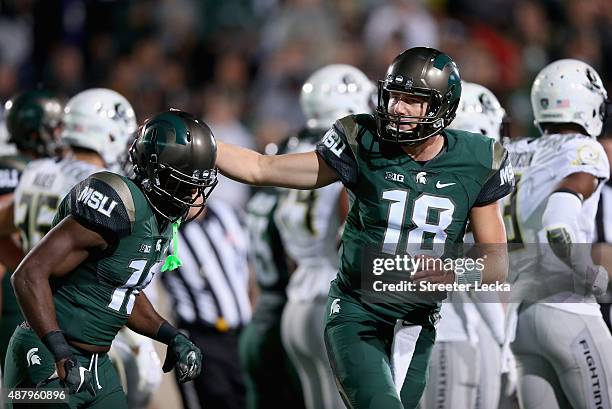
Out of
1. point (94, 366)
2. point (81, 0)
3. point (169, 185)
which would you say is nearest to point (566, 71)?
point (169, 185)

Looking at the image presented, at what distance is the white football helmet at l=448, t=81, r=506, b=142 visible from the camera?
6.23 metres

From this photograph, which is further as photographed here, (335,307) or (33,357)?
(335,307)

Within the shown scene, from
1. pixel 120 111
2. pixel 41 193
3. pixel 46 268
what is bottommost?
pixel 46 268

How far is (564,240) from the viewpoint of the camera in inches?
200

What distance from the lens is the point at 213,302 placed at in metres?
7.38

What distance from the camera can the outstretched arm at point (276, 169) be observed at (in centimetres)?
464

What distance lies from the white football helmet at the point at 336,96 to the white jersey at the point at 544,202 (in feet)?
5.48

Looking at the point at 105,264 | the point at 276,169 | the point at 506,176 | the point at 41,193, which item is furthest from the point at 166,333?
the point at 41,193

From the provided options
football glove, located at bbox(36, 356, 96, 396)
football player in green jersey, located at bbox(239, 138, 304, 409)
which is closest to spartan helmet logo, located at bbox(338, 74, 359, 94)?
football player in green jersey, located at bbox(239, 138, 304, 409)

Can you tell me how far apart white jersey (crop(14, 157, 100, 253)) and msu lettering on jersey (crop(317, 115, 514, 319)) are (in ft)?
5.67

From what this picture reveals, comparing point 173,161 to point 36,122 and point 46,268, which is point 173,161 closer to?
point 46,268

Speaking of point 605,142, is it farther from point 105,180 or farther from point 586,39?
point 586,39

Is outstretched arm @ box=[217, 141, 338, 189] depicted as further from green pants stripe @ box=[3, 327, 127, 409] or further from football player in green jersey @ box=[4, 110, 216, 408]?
green pants stripe @ box=[3, 327, 127, 409]

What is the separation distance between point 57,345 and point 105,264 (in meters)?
0.39
